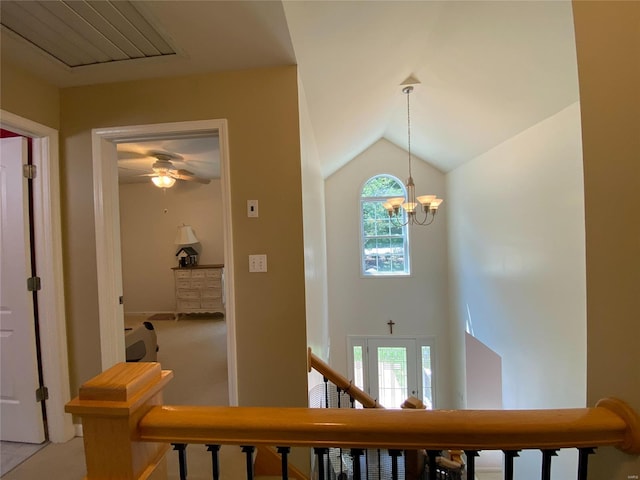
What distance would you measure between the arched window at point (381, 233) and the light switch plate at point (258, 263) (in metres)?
4.21

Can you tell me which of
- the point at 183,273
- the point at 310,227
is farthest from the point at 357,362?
the point at 310,227

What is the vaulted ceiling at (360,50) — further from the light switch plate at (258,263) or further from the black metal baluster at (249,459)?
the black metal baluster at (249,459)

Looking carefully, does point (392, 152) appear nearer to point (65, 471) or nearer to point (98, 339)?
point (98, 339)

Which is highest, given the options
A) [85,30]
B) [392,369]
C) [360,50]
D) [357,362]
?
[360,50]

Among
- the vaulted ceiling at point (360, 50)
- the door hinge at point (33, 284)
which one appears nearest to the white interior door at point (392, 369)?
the vaulted ceiling at point (360, 50)

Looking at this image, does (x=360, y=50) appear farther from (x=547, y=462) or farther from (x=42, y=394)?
(x=42, y=394)

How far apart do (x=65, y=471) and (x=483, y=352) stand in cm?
479

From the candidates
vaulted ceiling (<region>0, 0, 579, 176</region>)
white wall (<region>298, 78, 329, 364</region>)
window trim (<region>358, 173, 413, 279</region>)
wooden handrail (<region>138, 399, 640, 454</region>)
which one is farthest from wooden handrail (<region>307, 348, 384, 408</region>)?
window trim (<region>358, 173, 413, 279</region>)

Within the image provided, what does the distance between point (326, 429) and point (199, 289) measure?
5.04 metres

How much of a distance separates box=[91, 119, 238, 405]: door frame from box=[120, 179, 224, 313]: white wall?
3.54 meters

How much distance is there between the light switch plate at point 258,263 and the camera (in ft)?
6.14

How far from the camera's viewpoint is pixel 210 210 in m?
5.55

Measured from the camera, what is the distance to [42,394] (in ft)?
6.38

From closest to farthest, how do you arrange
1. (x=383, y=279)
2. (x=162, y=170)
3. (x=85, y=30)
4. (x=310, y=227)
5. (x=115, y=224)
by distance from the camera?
(x=85, y=30) → (x=115, y=224) → (x=310, y=227) → (x=162, y=170) → (x=383, y=279)
